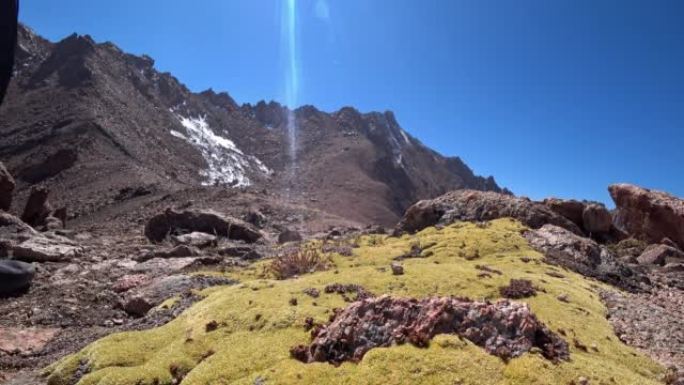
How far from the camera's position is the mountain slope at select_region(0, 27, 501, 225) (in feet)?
304

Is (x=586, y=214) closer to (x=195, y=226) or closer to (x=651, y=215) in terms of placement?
(x=651, y=215)

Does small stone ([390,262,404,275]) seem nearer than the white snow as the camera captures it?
Yes

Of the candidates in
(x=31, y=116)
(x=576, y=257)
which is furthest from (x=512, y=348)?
(x=31, y=116)

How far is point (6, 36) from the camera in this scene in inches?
890

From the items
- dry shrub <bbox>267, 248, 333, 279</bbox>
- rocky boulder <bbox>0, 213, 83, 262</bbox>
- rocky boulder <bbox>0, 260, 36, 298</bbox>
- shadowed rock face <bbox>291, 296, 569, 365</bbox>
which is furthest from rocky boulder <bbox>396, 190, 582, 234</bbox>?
rocky boulder <bbox>0, 260, 36, 298</bbox>

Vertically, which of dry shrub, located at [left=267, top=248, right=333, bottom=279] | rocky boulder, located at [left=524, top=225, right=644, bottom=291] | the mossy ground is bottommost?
the mossy ground

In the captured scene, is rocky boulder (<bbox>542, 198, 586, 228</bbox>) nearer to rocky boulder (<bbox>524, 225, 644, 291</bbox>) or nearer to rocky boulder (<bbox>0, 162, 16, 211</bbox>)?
rocky boulder (<bbox>524, 225, 644, 291</bbox>)

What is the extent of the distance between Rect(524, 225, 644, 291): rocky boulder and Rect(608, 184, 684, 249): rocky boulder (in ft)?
72.4

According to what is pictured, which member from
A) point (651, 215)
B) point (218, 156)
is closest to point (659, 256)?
point (651, 215)

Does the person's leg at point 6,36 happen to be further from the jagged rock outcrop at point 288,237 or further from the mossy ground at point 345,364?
the jagged rock outcrop at point 288,237

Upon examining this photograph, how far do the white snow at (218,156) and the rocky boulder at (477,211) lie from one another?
90.0 metres

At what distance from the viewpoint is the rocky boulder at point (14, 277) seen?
981 inches

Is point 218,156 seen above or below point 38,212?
above

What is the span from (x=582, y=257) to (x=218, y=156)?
427 feet
